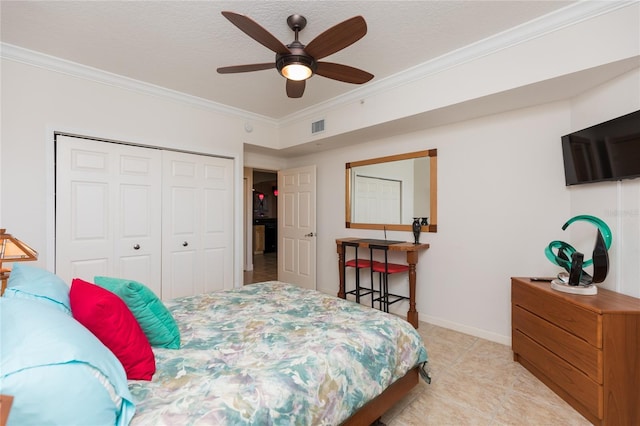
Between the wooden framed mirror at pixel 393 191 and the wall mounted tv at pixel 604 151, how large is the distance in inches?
48.7

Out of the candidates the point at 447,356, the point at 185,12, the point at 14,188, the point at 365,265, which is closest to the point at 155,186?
the point at 14,188

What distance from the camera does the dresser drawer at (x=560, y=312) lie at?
176 cm

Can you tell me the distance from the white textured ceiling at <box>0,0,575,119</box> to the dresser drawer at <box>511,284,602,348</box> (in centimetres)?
206

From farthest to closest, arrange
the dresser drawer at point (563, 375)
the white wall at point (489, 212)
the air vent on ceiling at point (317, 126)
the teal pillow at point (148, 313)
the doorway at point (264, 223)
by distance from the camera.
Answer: the doorway at point (264, 223)
the air vent on ceiling at point (317, 126)
the white wall at point (489, 212)
the dresser drawer at point (563, 375)
the teal pillow at point (148, 313)

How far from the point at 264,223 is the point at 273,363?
8.25 m

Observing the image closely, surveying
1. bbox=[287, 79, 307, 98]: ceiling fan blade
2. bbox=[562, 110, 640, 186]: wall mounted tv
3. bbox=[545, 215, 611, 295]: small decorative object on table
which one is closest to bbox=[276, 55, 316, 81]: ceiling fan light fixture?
bbox=[287, 79, 307, 98]: ceiling fan blade

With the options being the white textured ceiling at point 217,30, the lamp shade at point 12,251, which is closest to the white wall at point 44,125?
the white textured ceiling at point 217,30

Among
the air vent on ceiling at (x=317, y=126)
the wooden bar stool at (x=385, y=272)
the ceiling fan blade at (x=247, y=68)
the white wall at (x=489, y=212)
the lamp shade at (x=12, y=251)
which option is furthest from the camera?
the air vent on ceiling at (x=317, y=126)

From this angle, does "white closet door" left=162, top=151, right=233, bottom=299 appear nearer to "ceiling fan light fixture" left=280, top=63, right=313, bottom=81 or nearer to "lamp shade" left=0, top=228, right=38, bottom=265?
"lamp shade" left=0, top=228, right=38, bottom=265

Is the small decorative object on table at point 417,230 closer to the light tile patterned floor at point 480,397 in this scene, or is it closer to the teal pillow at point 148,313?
the light tile patterned floor at point 480,397

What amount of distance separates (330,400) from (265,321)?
27.2 inches

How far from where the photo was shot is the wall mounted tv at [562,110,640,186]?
76.1 inches

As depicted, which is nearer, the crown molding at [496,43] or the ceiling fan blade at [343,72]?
the crown molding at [496,43]

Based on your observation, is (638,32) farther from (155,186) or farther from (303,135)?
(155,186)
